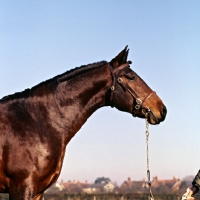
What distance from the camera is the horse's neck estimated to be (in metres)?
7.16

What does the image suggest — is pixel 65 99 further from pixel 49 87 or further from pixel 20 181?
pixel 20 181

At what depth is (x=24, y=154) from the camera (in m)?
6.58

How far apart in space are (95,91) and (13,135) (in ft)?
5.48

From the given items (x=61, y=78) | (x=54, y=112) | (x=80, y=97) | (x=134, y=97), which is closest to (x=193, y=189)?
(x=134, y=97)

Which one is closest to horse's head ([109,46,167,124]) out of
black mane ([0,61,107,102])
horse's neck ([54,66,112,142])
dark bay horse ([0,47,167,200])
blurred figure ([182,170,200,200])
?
dark bay horse ([0,47,167,200])

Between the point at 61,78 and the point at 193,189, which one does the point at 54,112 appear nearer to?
the point at 61,78

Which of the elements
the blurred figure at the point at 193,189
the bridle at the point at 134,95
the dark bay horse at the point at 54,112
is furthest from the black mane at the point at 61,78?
the blurred figure at the point at 193,189

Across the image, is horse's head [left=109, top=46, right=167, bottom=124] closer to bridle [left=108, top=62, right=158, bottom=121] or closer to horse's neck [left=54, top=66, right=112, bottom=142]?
bridle [left=108, top=62, right=158, bottom=121]

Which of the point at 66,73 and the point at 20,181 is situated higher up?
the point at 66,73

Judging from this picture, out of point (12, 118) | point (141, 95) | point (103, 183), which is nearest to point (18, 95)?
point (12, 118)

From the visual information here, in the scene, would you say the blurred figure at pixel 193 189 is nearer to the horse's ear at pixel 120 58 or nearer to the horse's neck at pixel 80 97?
the horse's neck at pixel 80 97

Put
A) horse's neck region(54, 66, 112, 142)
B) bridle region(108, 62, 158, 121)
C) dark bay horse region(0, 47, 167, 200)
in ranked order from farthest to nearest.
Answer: bridle region(108, 62, 158, 121)
horse's neck region(54, 66, 112, 142)
dark bay horse region(0, 47, 167, 200)

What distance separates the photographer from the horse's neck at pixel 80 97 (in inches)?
282

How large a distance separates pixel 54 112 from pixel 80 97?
549 mm
